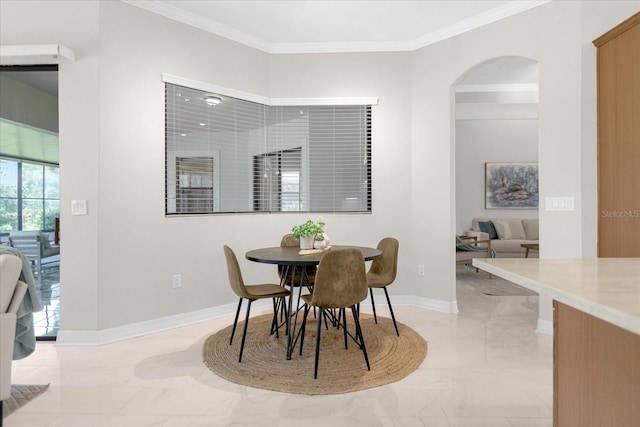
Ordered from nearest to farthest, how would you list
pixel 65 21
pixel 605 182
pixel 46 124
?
1. pixel 605 182
2. pixel 65 21
3. pixel 46 124

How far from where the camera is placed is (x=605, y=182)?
2.79 meters

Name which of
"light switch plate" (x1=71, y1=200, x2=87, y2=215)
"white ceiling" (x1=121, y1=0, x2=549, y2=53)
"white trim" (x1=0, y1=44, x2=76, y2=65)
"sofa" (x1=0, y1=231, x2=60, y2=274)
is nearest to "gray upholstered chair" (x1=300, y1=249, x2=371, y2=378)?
"light switch plate" (x1=71, y1=200, x2=87, y2=215)

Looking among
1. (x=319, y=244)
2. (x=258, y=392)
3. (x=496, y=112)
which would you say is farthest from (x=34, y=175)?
(x=496, y=112)

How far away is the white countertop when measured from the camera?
73 centimetres

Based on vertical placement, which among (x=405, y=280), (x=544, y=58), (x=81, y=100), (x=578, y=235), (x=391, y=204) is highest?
(x=544, y=58)

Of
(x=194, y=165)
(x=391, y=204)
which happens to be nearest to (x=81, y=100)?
(x=194, y=165)

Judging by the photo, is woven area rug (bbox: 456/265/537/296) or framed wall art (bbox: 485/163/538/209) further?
framed wall art (bbox: 485/163/538/209)

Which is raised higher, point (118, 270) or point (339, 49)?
point (339, 49)

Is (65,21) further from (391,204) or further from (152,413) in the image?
(391,204)

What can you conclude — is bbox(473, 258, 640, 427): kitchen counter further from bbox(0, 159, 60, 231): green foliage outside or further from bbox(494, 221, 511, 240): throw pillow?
bbox(494, 221, 511, 240): throw pillow

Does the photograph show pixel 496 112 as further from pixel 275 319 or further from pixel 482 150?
pixel 275 319

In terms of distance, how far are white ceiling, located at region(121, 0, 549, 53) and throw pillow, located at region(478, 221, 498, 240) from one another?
162 inches

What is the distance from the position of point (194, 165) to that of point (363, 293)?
2.18 meters

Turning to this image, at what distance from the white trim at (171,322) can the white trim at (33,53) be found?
2.18 m
